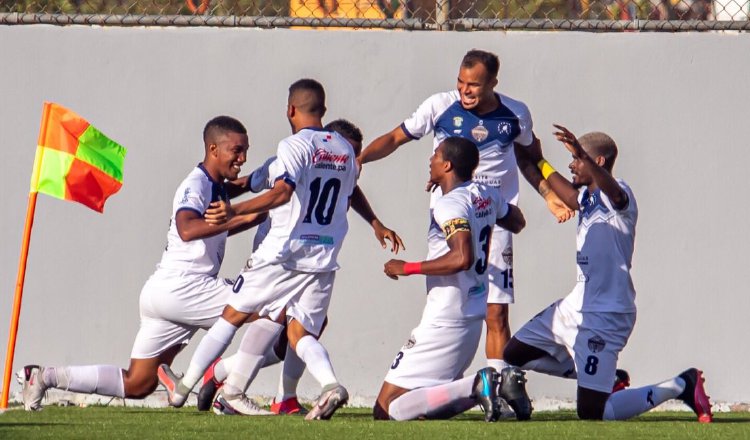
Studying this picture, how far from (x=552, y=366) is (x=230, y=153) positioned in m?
2.28

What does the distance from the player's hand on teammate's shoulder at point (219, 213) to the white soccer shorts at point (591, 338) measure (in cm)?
197

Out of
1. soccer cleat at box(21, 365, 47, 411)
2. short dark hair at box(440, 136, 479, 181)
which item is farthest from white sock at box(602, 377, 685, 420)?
soccer cleat at box(21, 365, 47, 411)

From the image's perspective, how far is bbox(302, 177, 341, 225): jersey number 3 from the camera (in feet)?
28.1

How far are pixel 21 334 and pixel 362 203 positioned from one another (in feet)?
8.49

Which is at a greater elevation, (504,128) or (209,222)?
(504,128)

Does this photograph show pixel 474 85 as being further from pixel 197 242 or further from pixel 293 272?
pixel 197 242

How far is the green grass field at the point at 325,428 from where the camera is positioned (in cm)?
728

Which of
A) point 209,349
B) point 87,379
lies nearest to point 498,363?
point 209,349

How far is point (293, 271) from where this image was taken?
8.54 meters

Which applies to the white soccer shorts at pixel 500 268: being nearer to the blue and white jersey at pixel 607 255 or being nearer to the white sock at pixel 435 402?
the blue and white jersey at pixel 607 255

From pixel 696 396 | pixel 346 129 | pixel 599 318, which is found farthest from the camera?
pixel 346 129

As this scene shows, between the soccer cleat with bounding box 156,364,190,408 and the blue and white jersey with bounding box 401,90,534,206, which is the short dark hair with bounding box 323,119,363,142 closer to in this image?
the blue and white jersey with bounding box 401,90,534,206

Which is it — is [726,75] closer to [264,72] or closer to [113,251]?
[264,72]

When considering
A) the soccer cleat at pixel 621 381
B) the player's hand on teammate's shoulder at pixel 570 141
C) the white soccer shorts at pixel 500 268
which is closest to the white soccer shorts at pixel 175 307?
the white soccer shorts at pixel 500 268
